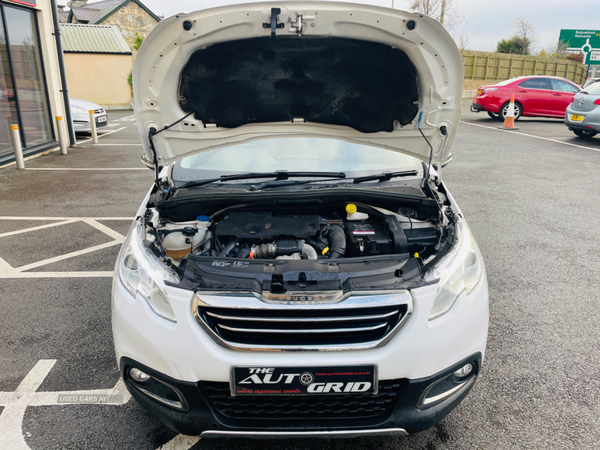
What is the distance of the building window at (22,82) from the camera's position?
9.05 m

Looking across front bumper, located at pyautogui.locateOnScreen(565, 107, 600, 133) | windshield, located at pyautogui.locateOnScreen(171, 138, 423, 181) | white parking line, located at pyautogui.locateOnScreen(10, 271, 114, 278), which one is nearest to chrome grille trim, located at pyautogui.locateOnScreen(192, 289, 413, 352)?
windshield, located at pyautogui.locateOnScreen(171, 138, 423, 181)

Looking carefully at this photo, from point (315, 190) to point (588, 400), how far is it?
2002 millimetres

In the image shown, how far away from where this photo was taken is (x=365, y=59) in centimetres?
279

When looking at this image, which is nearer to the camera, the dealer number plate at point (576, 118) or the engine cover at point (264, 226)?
the engine cover at point (264, 226)

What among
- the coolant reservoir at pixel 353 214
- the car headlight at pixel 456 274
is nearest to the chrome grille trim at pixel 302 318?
the car headlight at pixel 456 274

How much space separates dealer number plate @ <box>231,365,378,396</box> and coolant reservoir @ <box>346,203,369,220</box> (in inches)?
48.2

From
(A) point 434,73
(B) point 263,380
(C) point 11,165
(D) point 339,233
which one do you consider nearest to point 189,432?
(B) point 263,380

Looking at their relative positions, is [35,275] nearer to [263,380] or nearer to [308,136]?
[308,136]

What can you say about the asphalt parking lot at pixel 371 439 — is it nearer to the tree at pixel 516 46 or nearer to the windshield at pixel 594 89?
the windshield at pixel 594 89

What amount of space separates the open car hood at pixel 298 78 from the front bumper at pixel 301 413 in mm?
1690

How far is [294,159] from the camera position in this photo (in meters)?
3.29

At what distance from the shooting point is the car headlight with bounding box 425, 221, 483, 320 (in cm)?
199

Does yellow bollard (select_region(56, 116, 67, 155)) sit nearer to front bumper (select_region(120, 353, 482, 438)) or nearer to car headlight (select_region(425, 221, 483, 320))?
front bumper (select_region(120, 353, 482, 438))

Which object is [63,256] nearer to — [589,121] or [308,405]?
[308,405]
